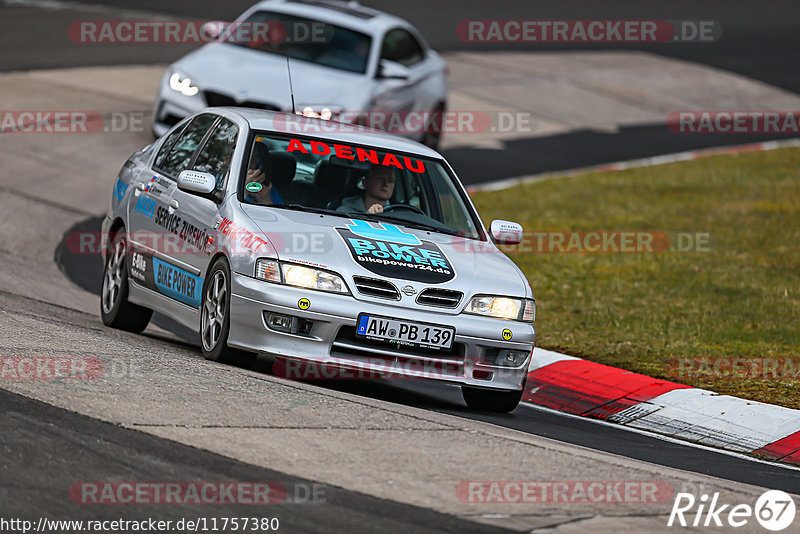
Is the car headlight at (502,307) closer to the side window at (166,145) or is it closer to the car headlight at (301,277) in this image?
the car headlight at (301,277)

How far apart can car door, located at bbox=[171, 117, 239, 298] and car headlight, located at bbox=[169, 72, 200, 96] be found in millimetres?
5524

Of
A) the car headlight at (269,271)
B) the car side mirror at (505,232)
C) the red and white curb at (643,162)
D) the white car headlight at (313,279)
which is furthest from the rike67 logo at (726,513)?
the red and white curb at (643,162)

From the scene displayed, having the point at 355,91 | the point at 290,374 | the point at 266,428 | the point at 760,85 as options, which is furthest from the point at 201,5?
the point at 266,428

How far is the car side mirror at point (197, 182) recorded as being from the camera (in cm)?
850

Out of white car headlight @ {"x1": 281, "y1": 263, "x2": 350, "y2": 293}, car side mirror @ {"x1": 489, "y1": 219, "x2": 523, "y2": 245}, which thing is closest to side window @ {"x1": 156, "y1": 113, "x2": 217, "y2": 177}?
white car headlight @ {"x1": 281, "y1": 263, "x2": 350, "y2": 293}

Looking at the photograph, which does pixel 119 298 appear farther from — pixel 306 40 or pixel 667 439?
pixel 306 40

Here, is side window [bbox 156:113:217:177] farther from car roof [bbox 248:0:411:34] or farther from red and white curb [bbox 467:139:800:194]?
red and white curb [bbox 467:139:800:194]

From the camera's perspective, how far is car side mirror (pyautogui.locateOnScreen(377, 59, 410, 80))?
15953mm

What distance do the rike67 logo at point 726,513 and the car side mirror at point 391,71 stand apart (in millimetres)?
10157

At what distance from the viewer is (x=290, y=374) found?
857 cm

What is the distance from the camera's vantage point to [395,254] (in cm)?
812

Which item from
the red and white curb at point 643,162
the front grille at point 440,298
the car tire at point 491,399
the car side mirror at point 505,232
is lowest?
the red and white curb at point 643,162

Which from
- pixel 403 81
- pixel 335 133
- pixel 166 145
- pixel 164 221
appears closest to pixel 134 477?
pixel 164 221

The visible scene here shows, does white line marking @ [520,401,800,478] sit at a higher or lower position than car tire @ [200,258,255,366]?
lower
